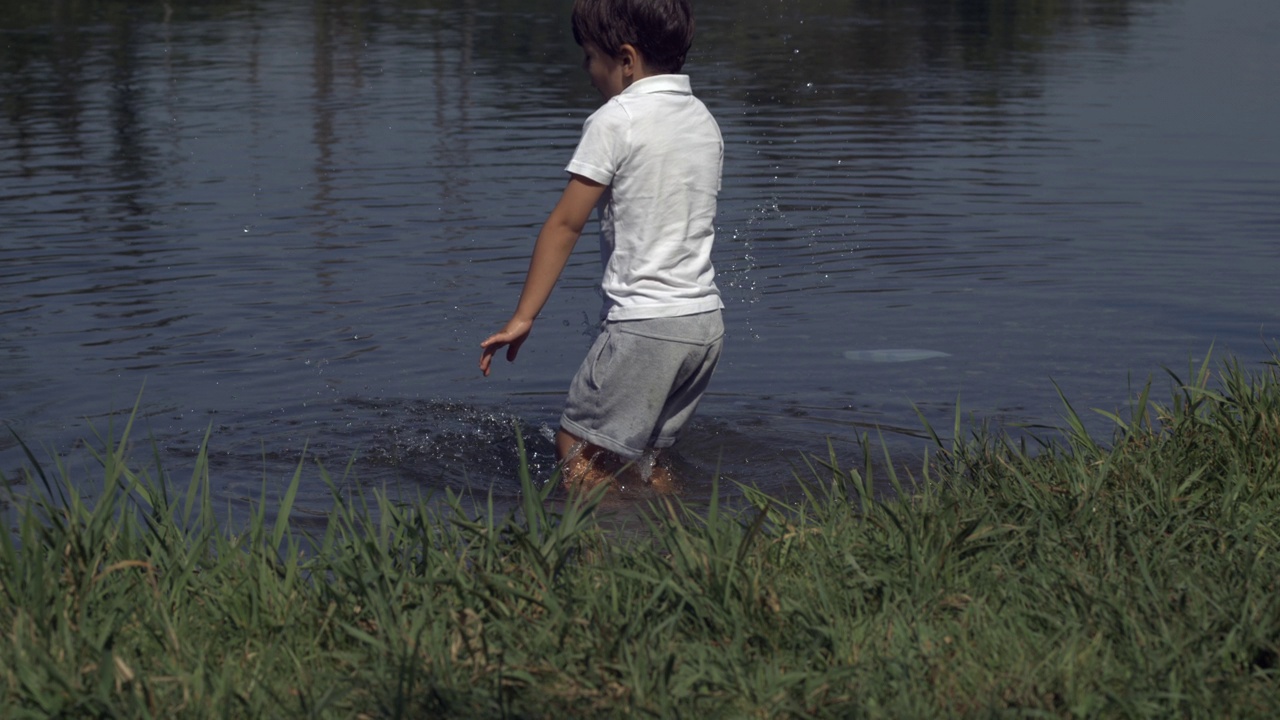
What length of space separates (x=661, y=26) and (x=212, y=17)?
29593 millimetres

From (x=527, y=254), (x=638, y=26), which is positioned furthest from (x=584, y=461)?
(x=527, y=254)

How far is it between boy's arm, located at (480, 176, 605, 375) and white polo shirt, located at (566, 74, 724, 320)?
0.06 meters

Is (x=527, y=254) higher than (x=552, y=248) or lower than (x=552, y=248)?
lower

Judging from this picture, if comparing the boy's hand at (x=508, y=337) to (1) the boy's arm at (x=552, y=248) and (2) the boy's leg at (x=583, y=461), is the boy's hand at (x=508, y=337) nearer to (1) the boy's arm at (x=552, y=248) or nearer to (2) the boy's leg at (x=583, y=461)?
(1) the boy's arm at (x=552, y=248)

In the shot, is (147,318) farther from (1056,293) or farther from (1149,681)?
(1149,681)

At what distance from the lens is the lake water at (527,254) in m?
6.55

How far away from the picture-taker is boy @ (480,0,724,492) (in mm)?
4754

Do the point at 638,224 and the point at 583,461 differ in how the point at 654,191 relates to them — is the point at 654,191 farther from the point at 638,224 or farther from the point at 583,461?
the point at 583,461

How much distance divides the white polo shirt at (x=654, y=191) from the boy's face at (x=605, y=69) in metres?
0.08

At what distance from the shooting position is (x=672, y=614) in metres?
3.42

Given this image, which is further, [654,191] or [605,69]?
[605,69]

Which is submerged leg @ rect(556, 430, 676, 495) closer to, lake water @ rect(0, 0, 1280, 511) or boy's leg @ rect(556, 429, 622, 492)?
boy's leg @ rect(556, 429, 622, 492)

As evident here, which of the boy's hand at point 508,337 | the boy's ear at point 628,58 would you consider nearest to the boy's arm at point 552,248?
the boy's hand at point 508,337

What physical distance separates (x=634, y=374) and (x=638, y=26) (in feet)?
3.45
